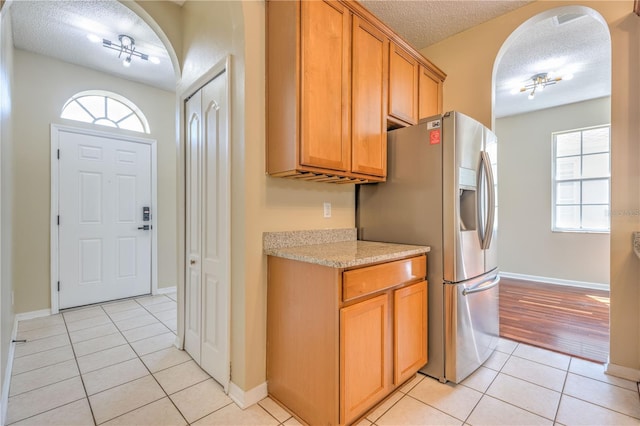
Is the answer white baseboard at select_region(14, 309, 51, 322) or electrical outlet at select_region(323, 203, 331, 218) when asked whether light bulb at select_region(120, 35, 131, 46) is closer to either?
electrical outlet at select_region(323, 203, 331, 218)

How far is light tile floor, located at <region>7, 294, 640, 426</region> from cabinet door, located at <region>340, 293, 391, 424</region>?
0.56 ft

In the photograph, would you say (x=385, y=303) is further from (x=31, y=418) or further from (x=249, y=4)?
(x=31, y=418)

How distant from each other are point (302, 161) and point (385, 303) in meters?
0.96

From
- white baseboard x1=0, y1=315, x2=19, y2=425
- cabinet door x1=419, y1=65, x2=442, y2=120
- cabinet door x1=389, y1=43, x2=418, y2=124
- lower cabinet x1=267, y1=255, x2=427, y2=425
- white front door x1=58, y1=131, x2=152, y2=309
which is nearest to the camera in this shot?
lower cabinet x1=267, y1=255, x2=427, y2=425

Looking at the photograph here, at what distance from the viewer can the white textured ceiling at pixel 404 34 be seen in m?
2.59

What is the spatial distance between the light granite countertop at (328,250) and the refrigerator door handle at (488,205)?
51cm

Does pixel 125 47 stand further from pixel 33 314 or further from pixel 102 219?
pixel 33 314

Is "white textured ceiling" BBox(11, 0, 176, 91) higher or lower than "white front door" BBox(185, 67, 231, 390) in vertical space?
higher

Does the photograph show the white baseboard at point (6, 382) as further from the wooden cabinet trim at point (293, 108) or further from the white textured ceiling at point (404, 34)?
the white textured ceiling at point (404, 34)

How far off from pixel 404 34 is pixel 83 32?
3183mm

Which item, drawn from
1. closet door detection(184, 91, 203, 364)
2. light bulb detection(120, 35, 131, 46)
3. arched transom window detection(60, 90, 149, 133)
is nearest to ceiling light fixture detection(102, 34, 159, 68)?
light bulb detection(120, 35, 131, 46)

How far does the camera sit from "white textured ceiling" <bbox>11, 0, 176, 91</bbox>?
2.60 meters

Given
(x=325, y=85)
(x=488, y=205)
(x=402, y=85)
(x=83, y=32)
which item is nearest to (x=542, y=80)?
(x=402, y=85)

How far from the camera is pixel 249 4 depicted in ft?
5.99
